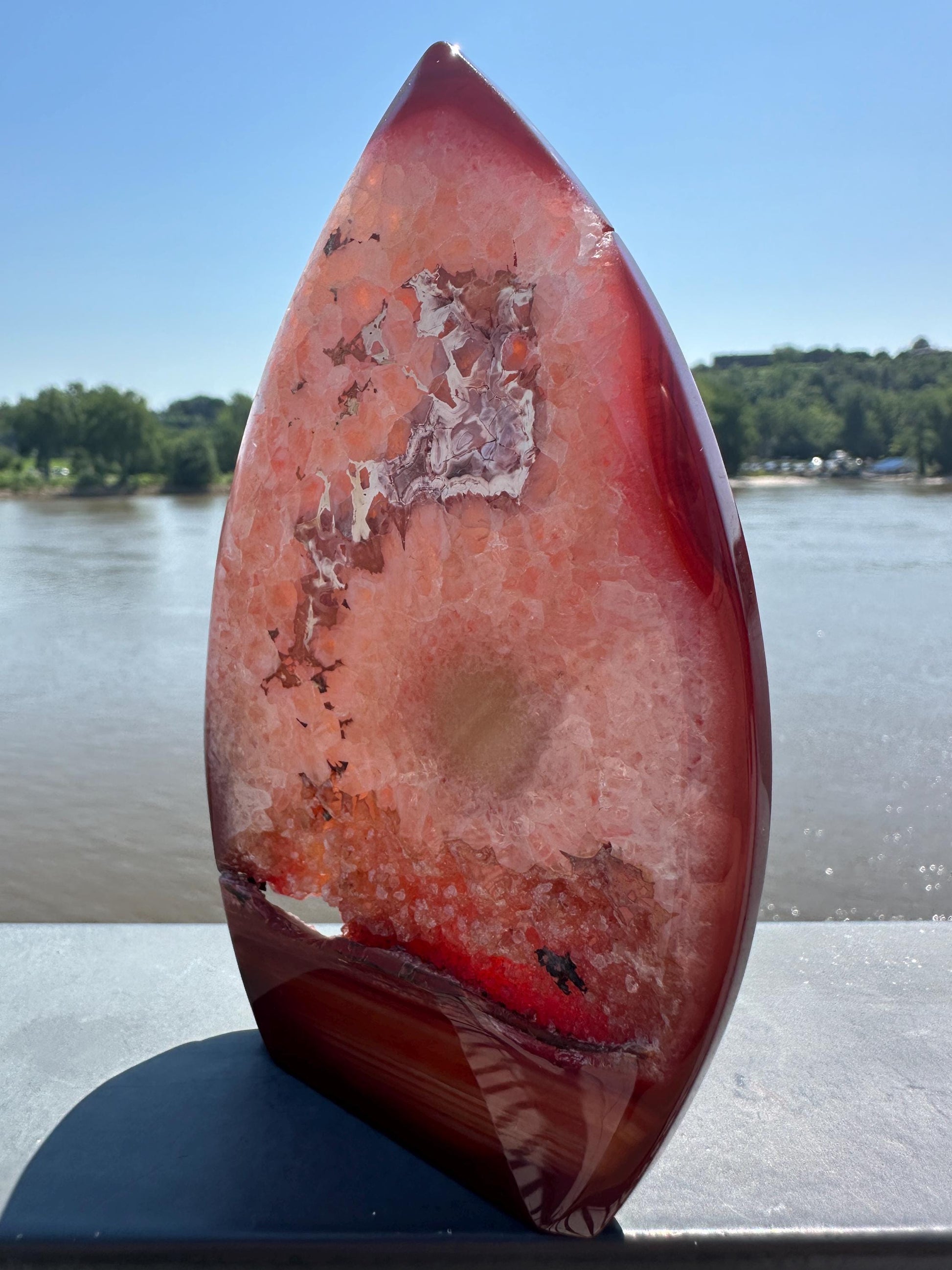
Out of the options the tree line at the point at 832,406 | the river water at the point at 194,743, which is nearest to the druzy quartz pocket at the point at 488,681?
the river water at the point at 194,743

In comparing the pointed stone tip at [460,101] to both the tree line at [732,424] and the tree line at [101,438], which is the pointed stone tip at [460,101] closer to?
the tree line at [732,424]

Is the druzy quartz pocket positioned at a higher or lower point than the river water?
higher

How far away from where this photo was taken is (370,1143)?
1674 mm

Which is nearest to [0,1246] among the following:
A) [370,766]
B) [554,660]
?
[370,766]

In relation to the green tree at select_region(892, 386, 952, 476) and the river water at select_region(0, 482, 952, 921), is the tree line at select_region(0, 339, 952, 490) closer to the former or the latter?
the green tree at select_region(892, 386, 952, 476)

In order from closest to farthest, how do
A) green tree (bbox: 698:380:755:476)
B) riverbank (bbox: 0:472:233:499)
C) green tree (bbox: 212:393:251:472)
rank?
riverbank (bbox: 0:472:233:499) < green tree (bbox: 212:393:251:472) < green tree (bbox: 698:380:755:476)

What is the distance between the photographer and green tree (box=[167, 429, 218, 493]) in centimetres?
3497

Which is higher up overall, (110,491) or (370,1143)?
(110,491)

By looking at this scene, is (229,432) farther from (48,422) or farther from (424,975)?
(424,975)

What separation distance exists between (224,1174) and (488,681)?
833 mm

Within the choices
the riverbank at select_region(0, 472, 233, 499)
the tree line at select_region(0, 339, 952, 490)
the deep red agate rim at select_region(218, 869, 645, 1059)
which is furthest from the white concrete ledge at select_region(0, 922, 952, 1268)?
the riverbank at select_region(0, 472, 233, 499)

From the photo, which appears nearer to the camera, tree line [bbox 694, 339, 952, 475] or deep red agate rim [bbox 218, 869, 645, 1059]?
deep red agate rim [bbox 218, 869, 645, 1059]

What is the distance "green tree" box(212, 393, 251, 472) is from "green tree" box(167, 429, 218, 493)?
2.66 ft

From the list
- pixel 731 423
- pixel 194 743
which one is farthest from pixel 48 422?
pixel 194 743
